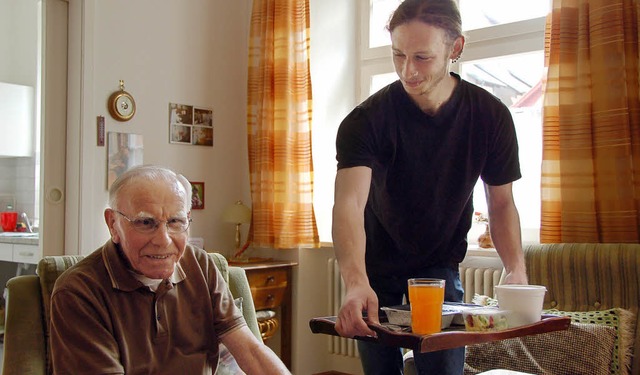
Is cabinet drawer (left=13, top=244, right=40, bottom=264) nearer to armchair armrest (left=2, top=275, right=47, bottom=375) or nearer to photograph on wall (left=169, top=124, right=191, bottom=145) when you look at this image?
photograph on wall (left=169, top=124, right=191, bottom=145)

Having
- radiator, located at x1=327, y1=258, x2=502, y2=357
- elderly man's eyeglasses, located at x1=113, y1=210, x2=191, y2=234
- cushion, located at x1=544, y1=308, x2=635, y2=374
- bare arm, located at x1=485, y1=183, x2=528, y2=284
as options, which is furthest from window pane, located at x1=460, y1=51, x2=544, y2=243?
elderly man's eyeglasses, located at x1=113, y1=210, x2=191, y2=234

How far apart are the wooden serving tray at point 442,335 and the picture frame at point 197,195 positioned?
2.77 meters

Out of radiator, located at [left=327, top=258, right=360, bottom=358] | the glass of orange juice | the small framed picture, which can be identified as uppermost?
the small framed picture

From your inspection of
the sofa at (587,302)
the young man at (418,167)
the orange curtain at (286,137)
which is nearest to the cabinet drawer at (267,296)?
the orange curtain at (286,137)

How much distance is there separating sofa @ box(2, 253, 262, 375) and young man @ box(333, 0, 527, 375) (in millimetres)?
886

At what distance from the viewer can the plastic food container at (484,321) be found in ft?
3.52

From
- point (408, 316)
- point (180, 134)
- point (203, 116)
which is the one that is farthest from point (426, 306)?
point (203, 116)

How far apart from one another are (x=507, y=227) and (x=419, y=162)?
0.99 ft

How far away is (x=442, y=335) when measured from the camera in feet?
3.23

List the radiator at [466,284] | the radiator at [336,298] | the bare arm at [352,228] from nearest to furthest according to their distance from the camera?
the bare arm at [352,228], the radiator at [466,284], the radiator at [336,298]

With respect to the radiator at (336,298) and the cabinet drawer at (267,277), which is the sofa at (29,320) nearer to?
the cabinet drawer at (267,277)

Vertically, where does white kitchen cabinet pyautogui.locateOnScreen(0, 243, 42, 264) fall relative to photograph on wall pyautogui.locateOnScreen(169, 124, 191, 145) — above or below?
below

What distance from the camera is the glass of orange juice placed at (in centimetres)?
106

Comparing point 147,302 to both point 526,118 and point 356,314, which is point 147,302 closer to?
point 356,314
